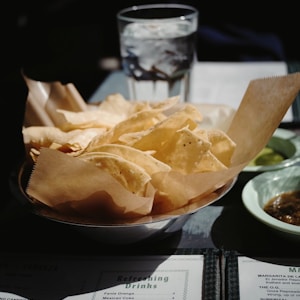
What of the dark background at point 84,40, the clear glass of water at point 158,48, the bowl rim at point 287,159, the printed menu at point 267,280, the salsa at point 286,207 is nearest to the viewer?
Result: the printed menu at point 267,280

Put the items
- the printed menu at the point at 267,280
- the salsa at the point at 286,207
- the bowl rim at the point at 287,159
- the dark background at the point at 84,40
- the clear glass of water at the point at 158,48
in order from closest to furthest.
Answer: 1. the printed menu at the point at 267,280
2. the salsa at the point at 286,207
3. the bowl rim at the point at 287,159
4. the clear glass of water at the point at 158,48
5. the dark background at the point at 84,40

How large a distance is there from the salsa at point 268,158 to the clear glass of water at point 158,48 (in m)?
0.45

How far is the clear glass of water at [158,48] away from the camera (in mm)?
1345

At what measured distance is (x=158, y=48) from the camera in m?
1.37

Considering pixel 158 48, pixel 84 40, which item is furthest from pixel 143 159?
pixel 84 40

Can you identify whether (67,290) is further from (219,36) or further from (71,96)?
(219,36)

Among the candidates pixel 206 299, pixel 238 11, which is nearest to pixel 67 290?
pixel 206 299

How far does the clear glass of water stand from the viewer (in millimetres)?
1345

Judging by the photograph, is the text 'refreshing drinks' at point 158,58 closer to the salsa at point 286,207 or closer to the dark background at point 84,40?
the dark background at point 84,40

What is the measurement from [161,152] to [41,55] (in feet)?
9.92

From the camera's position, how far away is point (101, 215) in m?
0.76

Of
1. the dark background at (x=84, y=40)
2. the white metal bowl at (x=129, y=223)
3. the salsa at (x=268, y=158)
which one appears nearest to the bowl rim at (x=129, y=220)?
the white metal bowl at (x=129, y=223)

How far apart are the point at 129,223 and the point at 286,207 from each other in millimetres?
287

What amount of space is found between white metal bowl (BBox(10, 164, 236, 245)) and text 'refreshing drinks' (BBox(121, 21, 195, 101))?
65cm
